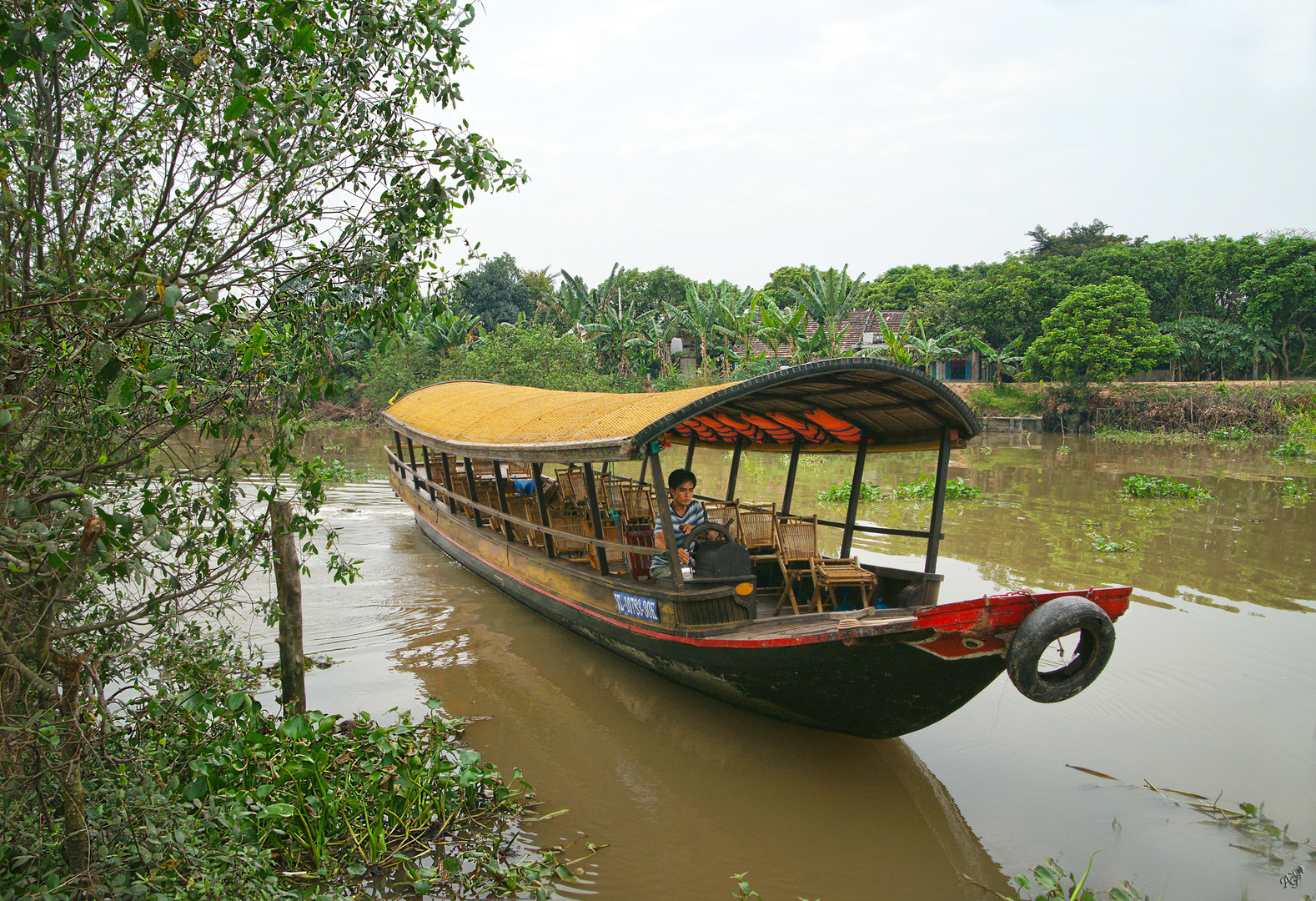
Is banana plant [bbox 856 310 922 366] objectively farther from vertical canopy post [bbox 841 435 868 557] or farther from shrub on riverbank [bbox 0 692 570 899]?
shrub on riverbank [bbox 0 692 570 899]

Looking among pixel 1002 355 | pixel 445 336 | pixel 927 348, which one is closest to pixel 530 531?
pixel 445 336

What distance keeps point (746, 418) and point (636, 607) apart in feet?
6.76

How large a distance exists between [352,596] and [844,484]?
9169 mm

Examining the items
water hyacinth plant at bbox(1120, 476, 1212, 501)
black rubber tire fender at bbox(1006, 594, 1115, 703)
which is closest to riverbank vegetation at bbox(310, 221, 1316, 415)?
water hyacinth plant at bbox(1120, 476, 1212, 501)

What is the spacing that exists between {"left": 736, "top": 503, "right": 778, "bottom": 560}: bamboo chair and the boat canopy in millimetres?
809

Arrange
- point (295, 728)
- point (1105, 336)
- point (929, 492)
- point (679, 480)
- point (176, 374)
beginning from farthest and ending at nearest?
point (1105, 336) → point (929, 492) → point (679, 480) → point (295, 728) → point (176, 374)

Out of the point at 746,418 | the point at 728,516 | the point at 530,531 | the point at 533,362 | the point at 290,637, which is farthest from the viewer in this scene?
the point at 533,362

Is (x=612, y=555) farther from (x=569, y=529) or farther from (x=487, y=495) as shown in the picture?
(x=487, y=495)

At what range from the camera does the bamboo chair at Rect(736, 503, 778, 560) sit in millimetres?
6196

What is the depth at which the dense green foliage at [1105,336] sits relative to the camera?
28500 mm

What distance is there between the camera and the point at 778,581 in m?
6.46

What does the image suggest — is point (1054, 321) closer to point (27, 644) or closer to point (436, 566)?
point (436, 566)

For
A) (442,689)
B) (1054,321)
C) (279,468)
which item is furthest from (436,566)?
(1054,321)

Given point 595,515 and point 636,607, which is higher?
point 595,515
